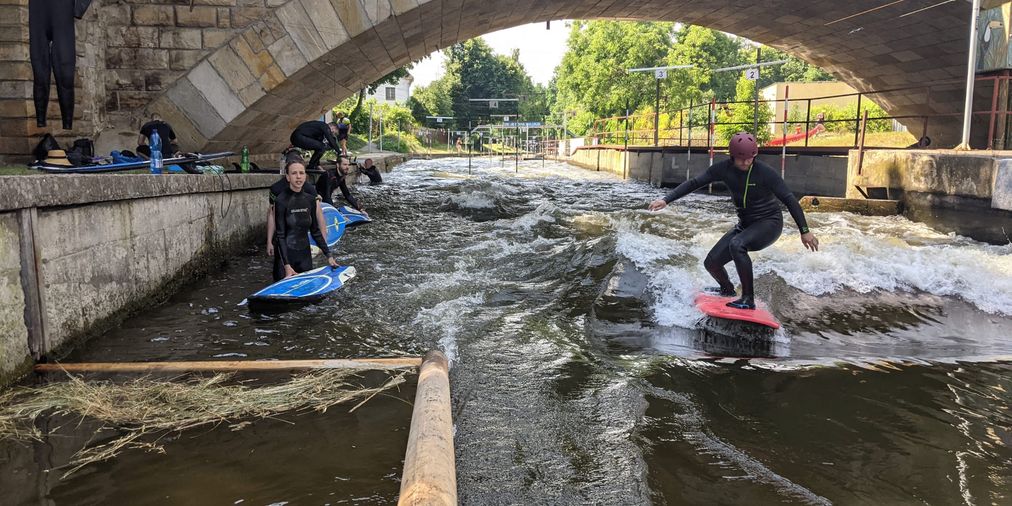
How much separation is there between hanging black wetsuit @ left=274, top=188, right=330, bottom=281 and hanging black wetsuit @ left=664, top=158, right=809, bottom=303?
381 cm

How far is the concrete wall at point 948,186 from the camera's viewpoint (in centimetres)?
1001

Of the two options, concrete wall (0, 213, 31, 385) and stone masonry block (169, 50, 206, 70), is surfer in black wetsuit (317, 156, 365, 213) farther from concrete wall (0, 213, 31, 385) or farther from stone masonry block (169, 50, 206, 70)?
concrete wall (0, 213, 31, 385)

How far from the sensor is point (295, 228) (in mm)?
7281

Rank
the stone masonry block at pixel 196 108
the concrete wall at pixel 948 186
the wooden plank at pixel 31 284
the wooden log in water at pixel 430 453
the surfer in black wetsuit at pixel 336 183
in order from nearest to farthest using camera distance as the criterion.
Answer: the wooden log in water at pixel 430 453 < the wooden plank at pixel 31 284 < the concrete wall at pixel 948 186 < the surfer in black wetsuit at pixel 336 183 < the stone masonry block at pixel 196 108

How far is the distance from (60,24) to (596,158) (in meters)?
29.8

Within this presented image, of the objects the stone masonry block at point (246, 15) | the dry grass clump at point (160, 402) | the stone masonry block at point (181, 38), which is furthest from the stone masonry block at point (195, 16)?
the dry grass clump at point (160, 402)

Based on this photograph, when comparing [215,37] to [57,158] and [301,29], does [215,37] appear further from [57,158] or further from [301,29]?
[57,158]

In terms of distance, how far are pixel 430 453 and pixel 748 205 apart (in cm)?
475

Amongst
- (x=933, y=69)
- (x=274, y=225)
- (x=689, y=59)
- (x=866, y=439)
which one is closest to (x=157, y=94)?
(x=274, y=225)

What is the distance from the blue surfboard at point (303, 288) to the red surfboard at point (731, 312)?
3.81 metres

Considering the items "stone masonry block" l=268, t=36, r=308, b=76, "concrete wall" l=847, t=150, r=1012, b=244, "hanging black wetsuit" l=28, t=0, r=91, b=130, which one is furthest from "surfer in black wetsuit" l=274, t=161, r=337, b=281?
"concrete wall" l=847, t=150, r=1012, b=244

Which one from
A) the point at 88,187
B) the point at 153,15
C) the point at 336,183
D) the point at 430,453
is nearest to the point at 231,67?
the point at 153,15

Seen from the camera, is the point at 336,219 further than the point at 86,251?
Yes

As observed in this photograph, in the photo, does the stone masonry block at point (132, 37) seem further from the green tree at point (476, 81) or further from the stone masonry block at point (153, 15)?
the green tree at point (476, 81)
